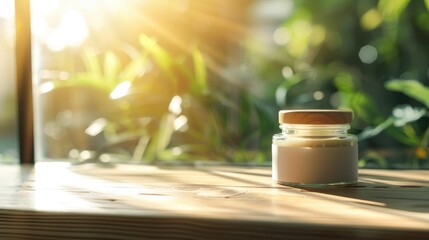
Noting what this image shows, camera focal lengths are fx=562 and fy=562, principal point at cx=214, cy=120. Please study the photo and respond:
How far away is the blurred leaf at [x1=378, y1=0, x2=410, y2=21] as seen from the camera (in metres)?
1.41

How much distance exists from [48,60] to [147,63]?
29 centimetres

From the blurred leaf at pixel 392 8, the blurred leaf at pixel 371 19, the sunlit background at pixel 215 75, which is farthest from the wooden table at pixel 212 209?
the blurred leaf at pixel 371 19

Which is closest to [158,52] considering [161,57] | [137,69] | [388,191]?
[161,57]

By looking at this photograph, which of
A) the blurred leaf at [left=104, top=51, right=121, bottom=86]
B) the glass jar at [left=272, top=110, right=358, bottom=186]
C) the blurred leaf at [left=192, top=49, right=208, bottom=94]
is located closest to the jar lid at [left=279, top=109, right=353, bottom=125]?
the glass jar at [left=272, top=110, right=358, bottom=186]

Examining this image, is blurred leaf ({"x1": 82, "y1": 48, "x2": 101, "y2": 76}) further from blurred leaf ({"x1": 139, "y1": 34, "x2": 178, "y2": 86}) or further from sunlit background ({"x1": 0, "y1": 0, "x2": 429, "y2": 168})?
blurred leaf ({"x1": 139, "y1": 34, "x2": 178, "y2": 86})

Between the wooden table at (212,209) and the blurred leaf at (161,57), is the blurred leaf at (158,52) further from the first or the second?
the wooden table at (212,209)

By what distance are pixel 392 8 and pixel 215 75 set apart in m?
0.50

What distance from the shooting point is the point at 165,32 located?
1.55 meters

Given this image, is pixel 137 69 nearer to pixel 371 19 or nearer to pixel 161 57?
pixel 161 57

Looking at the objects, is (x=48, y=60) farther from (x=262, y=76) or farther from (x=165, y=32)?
(x=262, y=76)

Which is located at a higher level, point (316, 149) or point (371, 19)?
point (371, 19)

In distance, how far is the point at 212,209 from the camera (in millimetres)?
670

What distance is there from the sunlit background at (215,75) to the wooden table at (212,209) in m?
0.38

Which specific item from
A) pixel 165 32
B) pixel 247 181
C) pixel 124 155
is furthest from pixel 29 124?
pixel 247 181
